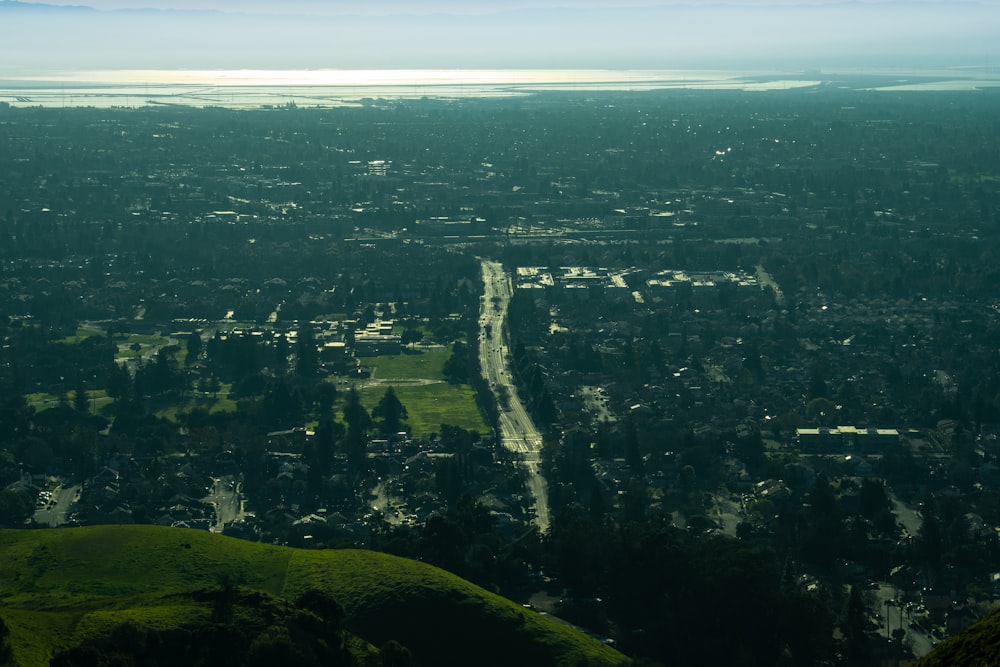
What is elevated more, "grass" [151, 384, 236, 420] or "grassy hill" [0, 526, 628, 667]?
"grassy hill" [0, 526, 628, 667]

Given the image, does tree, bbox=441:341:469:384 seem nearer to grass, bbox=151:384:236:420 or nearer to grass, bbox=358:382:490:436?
grass, bbox=358:382:490:436

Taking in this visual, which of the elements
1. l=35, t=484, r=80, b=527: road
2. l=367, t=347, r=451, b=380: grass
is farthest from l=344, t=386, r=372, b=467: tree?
l=35, t=484, r=80, b=527: road

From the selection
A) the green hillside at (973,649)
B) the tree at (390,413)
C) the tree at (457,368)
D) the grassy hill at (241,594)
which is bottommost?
the tree at (457,368)

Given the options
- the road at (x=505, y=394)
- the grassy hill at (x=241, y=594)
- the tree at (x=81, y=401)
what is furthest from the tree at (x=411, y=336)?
the grassy hill at (x=241, y=594)

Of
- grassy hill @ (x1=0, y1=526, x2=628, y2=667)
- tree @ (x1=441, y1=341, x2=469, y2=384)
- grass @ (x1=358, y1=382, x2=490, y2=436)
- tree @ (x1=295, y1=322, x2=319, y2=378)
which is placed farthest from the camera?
tree @ (x1=295, y1=322, x2=319, y2=378)

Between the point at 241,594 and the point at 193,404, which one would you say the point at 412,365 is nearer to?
the point at 193,404

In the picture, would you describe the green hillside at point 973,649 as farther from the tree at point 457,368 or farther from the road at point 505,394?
the tree at point 457,368

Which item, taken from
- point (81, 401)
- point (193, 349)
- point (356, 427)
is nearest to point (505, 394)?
point (356, 427)
